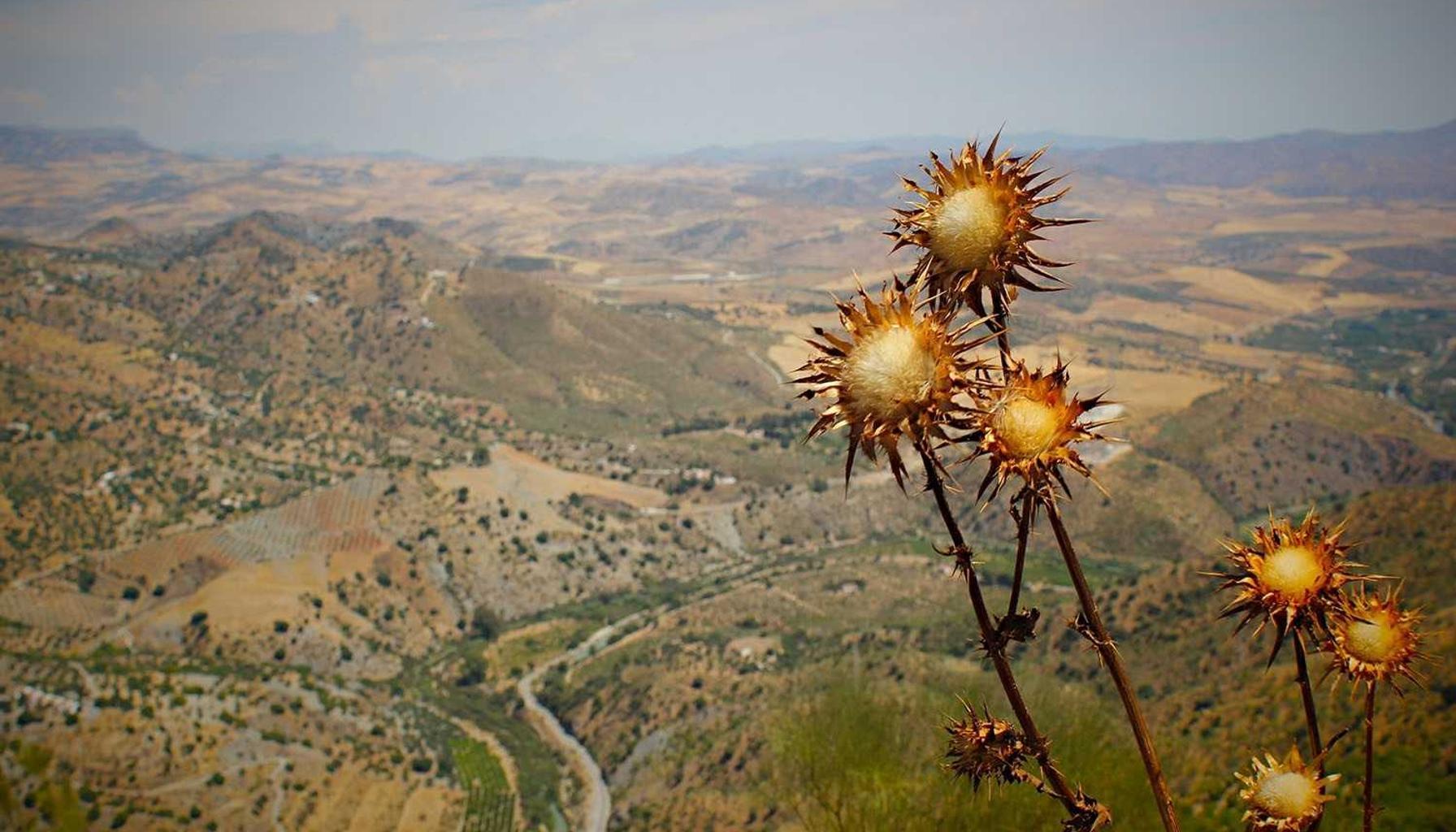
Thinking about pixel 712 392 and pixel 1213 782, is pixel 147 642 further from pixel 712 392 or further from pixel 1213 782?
pixel 712 392

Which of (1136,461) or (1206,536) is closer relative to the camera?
(1206,536)

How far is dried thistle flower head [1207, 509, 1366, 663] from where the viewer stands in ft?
14.4

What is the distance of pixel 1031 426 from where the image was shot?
11.9 feet

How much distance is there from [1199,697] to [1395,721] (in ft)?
50.6

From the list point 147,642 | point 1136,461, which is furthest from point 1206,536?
point 147,642

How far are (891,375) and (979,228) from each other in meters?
0.84

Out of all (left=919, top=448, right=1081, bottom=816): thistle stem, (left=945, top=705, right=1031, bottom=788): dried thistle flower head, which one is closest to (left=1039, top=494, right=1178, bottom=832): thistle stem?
(left=919, top=448, right=1081, bottom=816): thistle stem

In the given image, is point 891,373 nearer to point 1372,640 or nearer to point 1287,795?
point 1287,795

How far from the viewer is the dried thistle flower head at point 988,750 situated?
13.3 feet

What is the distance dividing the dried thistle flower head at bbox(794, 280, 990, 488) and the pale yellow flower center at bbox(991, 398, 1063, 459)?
0.51ft

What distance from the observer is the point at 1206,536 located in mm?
100125

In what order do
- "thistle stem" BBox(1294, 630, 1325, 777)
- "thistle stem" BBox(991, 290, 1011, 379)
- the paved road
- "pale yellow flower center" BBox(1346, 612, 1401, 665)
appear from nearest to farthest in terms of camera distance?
1. "thistle stem" BBox(991, 290, 1011, 379)
2. "thistle stem" BBox(1294, 630, 1325, 777)
3. "pale yellow flower center" BBox(1346, 612, 1401, 665)
4. the paved road

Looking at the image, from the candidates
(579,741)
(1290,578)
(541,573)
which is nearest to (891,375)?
(1290,578)

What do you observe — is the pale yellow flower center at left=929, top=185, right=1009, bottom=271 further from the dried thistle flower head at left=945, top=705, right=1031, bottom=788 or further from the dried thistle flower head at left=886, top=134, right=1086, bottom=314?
the dried thistle flower head at left=945, top=705, right=1031, bottom=788
